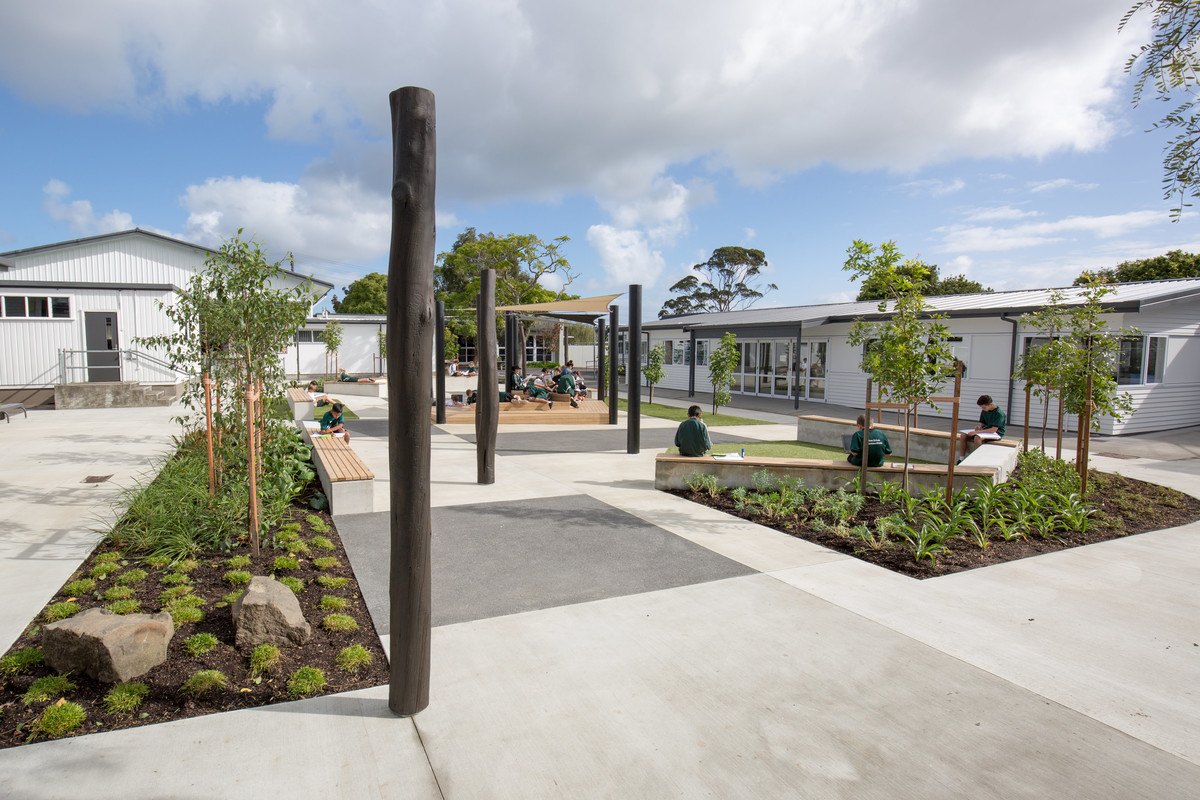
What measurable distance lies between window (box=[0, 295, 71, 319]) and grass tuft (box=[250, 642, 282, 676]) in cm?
2003

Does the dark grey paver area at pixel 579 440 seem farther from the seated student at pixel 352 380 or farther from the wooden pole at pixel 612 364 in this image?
the seated student at pixel 352 380

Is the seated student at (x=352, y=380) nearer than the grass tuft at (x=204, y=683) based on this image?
No

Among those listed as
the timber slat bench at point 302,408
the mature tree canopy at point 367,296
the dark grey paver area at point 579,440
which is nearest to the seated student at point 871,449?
the dark grey paver area at point 579,440

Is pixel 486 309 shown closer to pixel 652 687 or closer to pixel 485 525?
pixel 485 525

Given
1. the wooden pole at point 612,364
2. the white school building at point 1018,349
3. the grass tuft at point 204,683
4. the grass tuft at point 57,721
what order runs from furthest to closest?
the white school building at point 1018,349 < the wooden pole at point 612,364 < the grass tuft at point 204,683 < the grass tuft at point 57,721

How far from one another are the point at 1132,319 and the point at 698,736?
652 inches

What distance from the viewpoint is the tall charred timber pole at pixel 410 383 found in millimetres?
3146

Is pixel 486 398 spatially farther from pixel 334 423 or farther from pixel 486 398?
pixel 334 423

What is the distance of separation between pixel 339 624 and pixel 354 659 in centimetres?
48

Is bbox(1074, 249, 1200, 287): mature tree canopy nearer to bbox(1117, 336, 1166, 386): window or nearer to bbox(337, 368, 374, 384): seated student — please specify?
bbox(1117, 336, 1166, 386): window

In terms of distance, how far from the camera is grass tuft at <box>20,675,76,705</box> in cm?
327

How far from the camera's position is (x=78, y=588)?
461cm

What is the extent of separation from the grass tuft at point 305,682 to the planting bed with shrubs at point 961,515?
176 inches

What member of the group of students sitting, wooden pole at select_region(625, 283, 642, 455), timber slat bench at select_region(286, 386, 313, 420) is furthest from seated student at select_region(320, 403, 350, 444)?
the group of students sitting
